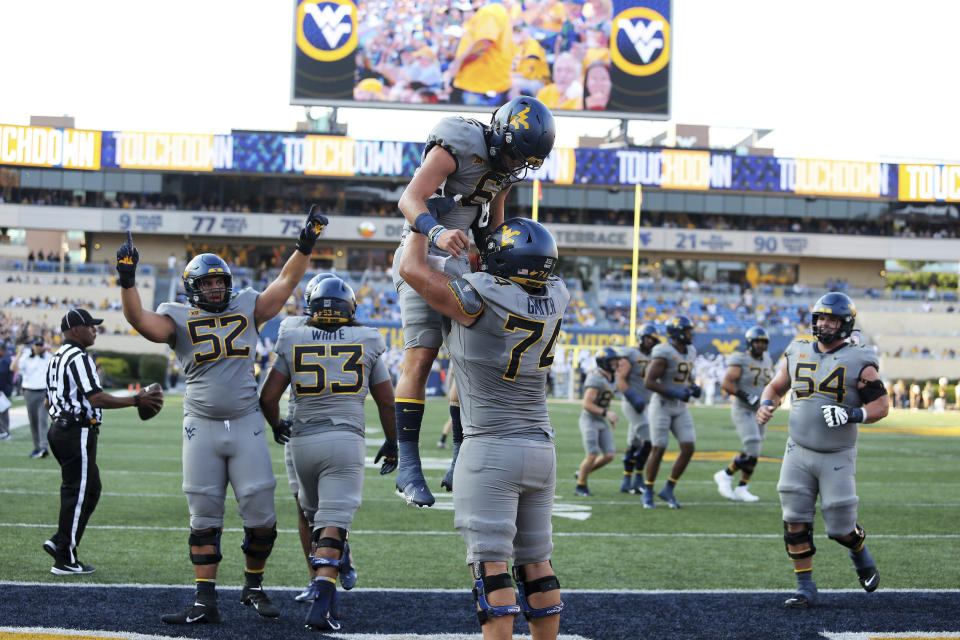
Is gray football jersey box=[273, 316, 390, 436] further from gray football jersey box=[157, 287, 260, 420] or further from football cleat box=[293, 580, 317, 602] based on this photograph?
football cleat box=[293, 580, 317, 602]

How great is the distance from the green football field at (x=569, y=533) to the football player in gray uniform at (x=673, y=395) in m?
0.54

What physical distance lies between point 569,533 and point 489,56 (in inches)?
1487

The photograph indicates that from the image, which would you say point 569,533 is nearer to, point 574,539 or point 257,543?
point 574,539

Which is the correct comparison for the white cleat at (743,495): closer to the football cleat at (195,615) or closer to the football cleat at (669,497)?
A: the football cleat at (669,497)

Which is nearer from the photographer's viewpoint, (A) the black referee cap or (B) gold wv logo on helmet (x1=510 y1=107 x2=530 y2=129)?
(B) gold wv logo on helmet (x1=510 y1=107 x2=530 y2=129)

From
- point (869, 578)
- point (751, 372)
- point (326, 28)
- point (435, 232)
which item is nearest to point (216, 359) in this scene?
point (435, 232)

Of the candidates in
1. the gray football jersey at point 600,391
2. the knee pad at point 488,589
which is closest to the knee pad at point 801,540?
the knee pad at point 488,589

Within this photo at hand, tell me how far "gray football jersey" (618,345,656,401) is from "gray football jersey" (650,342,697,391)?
0.98 metres

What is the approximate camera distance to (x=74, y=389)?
7.80m

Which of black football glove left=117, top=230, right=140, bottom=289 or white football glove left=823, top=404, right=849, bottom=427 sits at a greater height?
black football glove left=117, top=230, right=140, bottom=289

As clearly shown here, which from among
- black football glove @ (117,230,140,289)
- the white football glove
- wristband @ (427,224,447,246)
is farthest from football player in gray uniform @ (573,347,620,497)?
wristband @ (427,224,447,246)

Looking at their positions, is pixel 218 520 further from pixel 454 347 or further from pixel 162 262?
pixel 162 262

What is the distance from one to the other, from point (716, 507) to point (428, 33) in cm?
3659

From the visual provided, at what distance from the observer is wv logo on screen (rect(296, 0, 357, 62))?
44688mm
